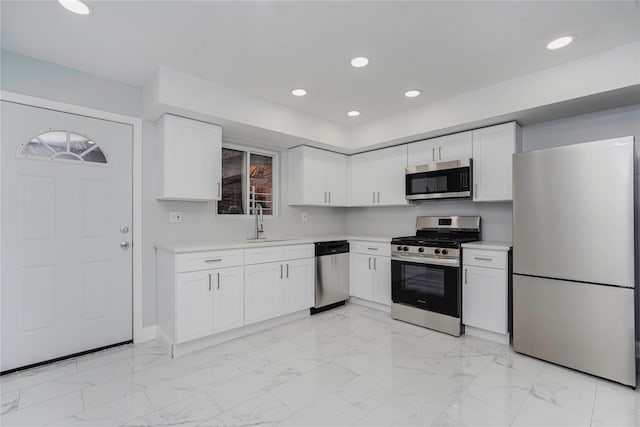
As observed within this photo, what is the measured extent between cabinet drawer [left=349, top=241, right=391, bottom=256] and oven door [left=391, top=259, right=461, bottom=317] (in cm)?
21

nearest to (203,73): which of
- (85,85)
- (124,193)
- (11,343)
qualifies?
(85,85)

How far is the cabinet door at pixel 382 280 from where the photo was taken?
3773 mm

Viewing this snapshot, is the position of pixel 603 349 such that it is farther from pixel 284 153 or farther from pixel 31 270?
pixel 31 270

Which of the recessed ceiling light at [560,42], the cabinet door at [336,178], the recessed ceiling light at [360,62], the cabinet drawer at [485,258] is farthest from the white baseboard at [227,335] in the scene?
the recessed ceiling light at [560,42]

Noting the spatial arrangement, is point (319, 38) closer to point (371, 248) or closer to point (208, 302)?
point (208, 302)

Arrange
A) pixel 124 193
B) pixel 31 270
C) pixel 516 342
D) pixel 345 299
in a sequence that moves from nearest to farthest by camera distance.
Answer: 1. pixel 31 270
2. pixel 516 342
3. pixel 124 193
4. pixel 345 299

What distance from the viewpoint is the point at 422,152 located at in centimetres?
379

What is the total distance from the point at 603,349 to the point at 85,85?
15.3ft

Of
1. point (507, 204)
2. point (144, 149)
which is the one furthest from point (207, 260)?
point (507, 204)

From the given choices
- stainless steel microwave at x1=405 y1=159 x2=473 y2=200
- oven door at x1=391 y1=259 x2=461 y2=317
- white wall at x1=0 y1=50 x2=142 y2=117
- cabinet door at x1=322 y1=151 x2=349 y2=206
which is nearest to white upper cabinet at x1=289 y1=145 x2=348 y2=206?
cabinet door at x1=322 y1=151 x2=349 y2=206

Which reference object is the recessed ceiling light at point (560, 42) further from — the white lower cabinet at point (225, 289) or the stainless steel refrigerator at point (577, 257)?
the white lower cabinet at point (225, 289)

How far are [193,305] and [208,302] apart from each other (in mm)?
134

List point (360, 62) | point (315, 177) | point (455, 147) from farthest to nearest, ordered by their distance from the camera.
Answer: point (315, 177), point (455, 147), point (360, 62)

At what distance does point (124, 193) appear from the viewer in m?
2.93
